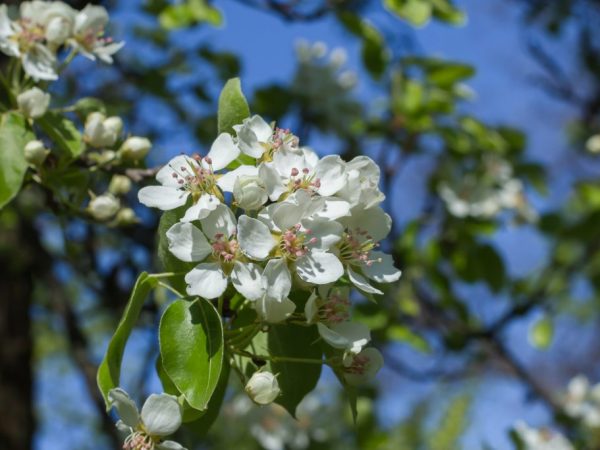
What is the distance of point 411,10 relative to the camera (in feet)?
8.66

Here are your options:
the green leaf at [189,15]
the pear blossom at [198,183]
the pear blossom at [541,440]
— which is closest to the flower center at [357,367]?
the pear blossom at [198,183]

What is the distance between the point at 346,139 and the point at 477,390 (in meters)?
4.45

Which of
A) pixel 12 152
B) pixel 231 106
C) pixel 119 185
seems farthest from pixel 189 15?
pixel 231 106

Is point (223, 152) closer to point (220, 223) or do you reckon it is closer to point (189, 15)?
point (220, 223)

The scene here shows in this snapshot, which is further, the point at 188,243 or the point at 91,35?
the point at 91,35

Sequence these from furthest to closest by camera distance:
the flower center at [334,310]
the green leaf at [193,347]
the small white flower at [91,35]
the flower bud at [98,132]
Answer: the small white flower at [91,35] < the flower bud at [98,132] < the flower center at [334,310] < the green leaf at [193,347]

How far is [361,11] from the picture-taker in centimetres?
378

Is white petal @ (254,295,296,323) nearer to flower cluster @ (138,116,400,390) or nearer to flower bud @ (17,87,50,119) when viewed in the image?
flower cluster @ (138,116,400,390)

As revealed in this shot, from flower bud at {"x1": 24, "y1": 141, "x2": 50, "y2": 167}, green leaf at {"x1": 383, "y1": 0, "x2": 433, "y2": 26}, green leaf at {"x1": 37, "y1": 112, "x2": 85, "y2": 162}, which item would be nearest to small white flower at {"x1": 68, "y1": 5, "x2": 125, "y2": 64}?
green leaf at {"x1": 37, "y1": 112, "x2": 85, "y2": 162}

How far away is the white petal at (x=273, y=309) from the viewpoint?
48.3 inches

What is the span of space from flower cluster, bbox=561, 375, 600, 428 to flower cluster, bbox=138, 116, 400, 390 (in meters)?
2.68

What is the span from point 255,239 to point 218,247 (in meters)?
0.06

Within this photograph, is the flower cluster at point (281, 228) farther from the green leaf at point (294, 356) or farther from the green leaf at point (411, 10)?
the green leaf at point (411, 10)

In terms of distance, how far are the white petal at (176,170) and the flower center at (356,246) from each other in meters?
0.27
